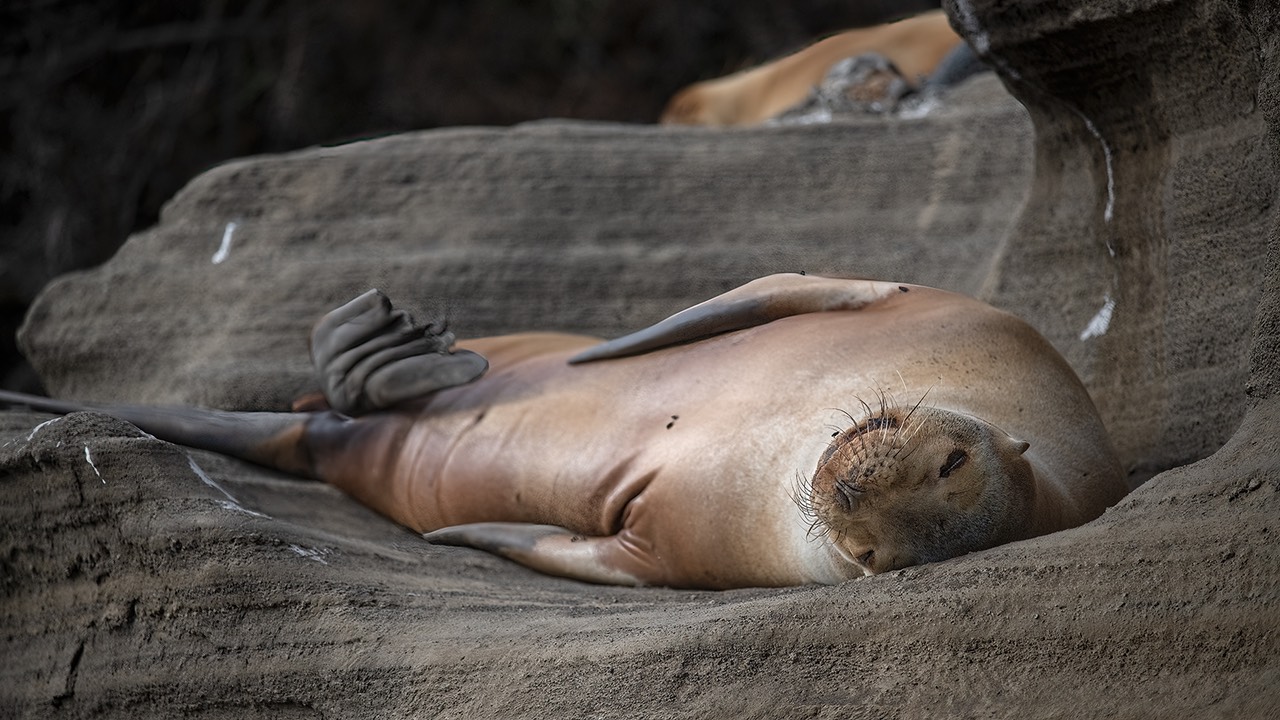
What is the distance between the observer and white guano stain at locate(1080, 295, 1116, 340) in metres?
3.38

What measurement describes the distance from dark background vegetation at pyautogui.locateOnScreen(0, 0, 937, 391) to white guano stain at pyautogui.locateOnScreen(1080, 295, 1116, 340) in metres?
7.62

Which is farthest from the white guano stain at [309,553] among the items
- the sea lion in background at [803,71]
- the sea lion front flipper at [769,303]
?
the sea lion in background at [803,71]

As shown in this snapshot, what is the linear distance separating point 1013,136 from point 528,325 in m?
1.63

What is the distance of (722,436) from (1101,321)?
3.39 feet

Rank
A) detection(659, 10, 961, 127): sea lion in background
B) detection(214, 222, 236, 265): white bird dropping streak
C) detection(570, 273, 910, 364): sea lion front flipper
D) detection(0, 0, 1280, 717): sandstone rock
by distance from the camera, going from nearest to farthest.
→ 1. detection(0, 0, 1280, 717): sandstone rock
2. detection(570, 273, 910, 364): sea lion front flipper
3. detection(214, 222, 236, 265): white bird dropping streak
4. detection(659, 10, 961, 127): sea lion in background

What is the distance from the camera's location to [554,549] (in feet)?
10.2

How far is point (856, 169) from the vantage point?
16.1 feet

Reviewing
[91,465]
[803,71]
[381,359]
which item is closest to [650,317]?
[381,359]

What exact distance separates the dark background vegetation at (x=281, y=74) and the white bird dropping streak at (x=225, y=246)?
5.06 metres

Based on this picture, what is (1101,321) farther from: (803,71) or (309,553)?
(803,71)

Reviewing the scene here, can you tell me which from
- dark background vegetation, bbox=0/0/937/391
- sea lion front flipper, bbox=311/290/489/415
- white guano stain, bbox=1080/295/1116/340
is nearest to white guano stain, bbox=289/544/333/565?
sea lion front flipper, bbox=311/290/489/415

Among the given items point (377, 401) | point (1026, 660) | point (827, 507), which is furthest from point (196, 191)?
point (1026, 660)

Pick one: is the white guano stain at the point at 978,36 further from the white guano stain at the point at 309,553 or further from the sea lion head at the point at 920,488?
the white guano stain at the point at 309,553

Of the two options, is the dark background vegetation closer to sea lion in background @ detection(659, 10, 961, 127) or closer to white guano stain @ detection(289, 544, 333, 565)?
sea lion in background @ detection(659, 10, 961, 127)
